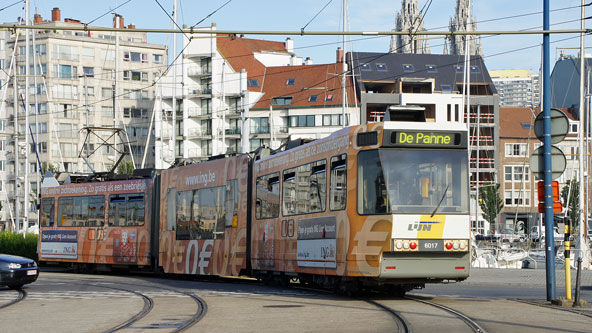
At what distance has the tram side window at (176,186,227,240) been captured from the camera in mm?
24172

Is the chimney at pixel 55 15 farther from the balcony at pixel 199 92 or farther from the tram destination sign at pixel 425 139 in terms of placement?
the tram destination sign at pixel 425 139

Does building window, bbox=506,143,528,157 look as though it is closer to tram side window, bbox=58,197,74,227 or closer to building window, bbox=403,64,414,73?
building window, bbox=403,64,414,73

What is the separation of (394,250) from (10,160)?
9470 centimetres

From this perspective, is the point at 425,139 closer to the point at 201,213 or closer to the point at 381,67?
the point at 201,213

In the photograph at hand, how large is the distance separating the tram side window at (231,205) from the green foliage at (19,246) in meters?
19.4

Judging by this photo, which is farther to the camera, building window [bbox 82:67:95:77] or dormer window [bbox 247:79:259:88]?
building window [bbox 82:67:95:77]

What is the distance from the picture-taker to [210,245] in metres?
24.7

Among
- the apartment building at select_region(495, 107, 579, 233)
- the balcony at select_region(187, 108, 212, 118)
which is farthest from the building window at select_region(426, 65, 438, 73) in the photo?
the balcony at select_region(187, 108, 212, 118)

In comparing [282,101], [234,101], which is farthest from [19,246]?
[282,101]

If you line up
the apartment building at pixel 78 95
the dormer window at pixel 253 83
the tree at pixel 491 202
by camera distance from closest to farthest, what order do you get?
the tree at pixel 491 202
the dormer window at pixel 253 83
the apartment building at pixel 78 95

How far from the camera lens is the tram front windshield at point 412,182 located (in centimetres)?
1686

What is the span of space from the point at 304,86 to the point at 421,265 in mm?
75058

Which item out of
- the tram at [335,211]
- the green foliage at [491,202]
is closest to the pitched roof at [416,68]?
the green foliage at [491,202]

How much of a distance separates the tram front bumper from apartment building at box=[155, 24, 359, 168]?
71.9m
